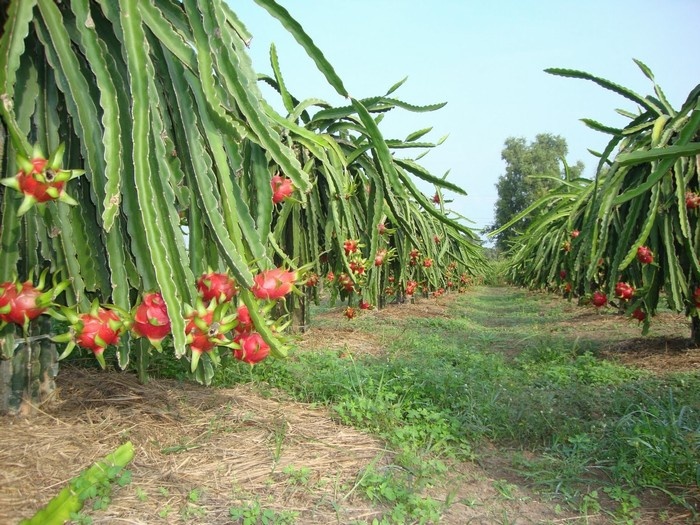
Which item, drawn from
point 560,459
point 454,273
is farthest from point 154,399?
point 454,273

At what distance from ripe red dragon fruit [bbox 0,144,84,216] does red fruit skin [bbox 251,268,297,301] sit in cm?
41

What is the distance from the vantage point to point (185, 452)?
1.78 m

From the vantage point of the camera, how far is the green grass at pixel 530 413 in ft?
5.97

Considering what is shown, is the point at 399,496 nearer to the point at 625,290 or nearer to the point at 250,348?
the point at 250,348

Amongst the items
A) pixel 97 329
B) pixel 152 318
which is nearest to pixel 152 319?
pixel 152 318

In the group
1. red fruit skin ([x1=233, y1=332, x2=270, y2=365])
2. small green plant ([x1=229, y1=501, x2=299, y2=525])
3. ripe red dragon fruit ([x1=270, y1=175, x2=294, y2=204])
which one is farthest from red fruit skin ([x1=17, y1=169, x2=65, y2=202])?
small green plant ([x1=229, y1=501, x2=299, y2=525])

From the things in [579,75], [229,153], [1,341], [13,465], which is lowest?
[13,465]

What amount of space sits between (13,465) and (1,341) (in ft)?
1.13

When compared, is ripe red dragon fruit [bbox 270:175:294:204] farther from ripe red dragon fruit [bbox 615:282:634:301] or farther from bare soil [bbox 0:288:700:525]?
ripe red dragon fruit [bbox 615:282:634:301]

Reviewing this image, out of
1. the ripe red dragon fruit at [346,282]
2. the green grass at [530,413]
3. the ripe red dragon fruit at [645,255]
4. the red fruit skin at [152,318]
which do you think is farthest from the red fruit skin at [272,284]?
the ripe red dragon fruit at [645,255]

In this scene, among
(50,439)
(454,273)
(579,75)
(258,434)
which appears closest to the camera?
(50,439)

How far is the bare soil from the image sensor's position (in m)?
1.48

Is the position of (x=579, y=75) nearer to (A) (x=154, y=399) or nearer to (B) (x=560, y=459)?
(B) (x=560, y=459)

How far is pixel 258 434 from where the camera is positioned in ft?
6.54
